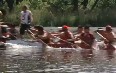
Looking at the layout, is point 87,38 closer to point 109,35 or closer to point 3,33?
point 109,35

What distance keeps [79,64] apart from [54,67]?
4.52 ft

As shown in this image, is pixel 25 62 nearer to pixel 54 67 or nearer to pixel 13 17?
pixel 54 67

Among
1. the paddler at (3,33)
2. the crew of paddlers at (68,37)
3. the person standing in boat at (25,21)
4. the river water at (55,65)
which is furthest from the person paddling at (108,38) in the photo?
the river water at (55,65)

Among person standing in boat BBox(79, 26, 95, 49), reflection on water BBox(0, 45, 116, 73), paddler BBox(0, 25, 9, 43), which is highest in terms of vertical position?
reflection on water BBox(0, 45, 116, 73)

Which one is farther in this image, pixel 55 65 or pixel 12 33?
pixel 12 33

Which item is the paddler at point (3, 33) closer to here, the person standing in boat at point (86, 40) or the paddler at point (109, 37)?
the person standing in boat at point (86, 40)

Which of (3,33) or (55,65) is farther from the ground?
(55,65)

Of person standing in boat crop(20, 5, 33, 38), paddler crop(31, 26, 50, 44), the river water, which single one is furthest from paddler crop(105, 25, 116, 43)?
the river water

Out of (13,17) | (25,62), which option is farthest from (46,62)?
(13,17)

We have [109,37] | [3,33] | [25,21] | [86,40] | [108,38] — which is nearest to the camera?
[3,33]

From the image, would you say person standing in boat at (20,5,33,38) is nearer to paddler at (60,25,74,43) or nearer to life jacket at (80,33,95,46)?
paddler at (60,25,74,43)

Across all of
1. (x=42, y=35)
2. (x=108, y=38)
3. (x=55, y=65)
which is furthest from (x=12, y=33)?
(x=55, y=65)

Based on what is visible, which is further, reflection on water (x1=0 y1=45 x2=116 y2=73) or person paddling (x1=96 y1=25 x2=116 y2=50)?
person paddling (x1=96 y1=25 x2=116 y2=50)

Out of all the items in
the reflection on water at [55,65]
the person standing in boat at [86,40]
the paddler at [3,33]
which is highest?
the reflection on water at [55,65]
